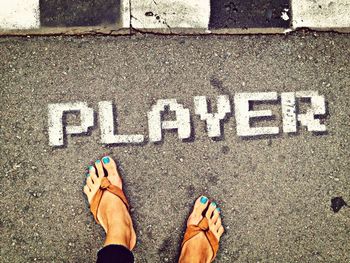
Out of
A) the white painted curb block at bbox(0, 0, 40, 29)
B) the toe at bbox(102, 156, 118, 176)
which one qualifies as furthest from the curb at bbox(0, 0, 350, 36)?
the toe at bbox(102, 156, 118, 176)

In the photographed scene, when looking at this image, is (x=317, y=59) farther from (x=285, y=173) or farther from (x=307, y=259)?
(x=307, y=259)

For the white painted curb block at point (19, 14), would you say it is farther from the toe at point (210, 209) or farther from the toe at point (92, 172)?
the toe at point (210, 209)

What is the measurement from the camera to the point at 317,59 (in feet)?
10.1

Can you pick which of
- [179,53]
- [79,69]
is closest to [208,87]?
[179,53]

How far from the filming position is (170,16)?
295cm

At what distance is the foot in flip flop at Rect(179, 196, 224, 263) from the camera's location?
294 cm

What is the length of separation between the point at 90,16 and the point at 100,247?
6.46 feet

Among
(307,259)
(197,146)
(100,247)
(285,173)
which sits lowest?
(307,259)

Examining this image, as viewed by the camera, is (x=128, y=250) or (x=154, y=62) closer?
(x=128, y=250)

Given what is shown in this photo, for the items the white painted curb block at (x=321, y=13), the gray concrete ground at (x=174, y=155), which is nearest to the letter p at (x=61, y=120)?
the gray concrete ground at (x=174, y=155)

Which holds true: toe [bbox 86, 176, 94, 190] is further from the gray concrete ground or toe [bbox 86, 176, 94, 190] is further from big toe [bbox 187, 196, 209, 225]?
big toe [bbox 187, 196, 209, 225]

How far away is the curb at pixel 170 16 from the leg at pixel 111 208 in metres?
1.16

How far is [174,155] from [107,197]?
68 cm

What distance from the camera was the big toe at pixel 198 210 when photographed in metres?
2.97
